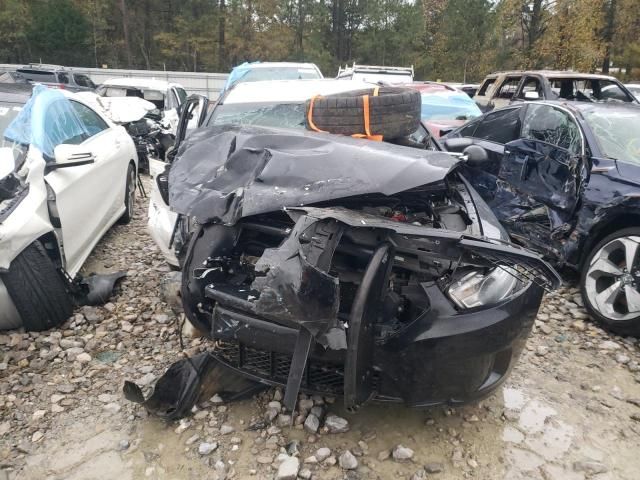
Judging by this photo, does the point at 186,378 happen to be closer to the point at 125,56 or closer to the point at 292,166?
the point at 292,166

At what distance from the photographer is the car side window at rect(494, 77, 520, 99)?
941 centimetres

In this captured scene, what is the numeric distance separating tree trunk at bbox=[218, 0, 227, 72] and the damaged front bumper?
30.9 meters

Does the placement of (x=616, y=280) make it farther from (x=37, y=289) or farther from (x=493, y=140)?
(x=37, y=289)

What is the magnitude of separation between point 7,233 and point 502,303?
9.07 feet

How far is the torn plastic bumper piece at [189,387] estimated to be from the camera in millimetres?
2455

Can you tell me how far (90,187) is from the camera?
13.5ft

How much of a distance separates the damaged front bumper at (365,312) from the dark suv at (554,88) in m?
6.97

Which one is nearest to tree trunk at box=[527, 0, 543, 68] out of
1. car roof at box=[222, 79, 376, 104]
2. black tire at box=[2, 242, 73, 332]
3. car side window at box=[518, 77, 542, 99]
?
car side window at box=[518, 77, 542, 99]

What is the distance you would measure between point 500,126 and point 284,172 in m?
3.62

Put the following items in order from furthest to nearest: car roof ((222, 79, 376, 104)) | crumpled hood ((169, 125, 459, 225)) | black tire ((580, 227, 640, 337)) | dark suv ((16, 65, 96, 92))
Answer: dark suv ((16, 65, 96, 92))
car roof ((222, 79, 376, 104))
black tire ((580, 227, 640, 337))
crumpled hood ((169, 125, 459, 225))

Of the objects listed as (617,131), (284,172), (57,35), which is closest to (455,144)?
(617,131)

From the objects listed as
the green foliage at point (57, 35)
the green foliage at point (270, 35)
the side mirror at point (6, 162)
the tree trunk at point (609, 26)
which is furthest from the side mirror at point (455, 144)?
the green foliage at point (57, 35)

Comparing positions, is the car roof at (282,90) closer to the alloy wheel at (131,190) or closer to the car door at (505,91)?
the alloy wheel at (131,190)

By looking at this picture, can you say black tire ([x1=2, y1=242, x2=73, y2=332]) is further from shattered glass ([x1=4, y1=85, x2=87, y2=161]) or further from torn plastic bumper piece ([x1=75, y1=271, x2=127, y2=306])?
shattered glass ([x1=4, y1=85, x2=87, y2=161])
